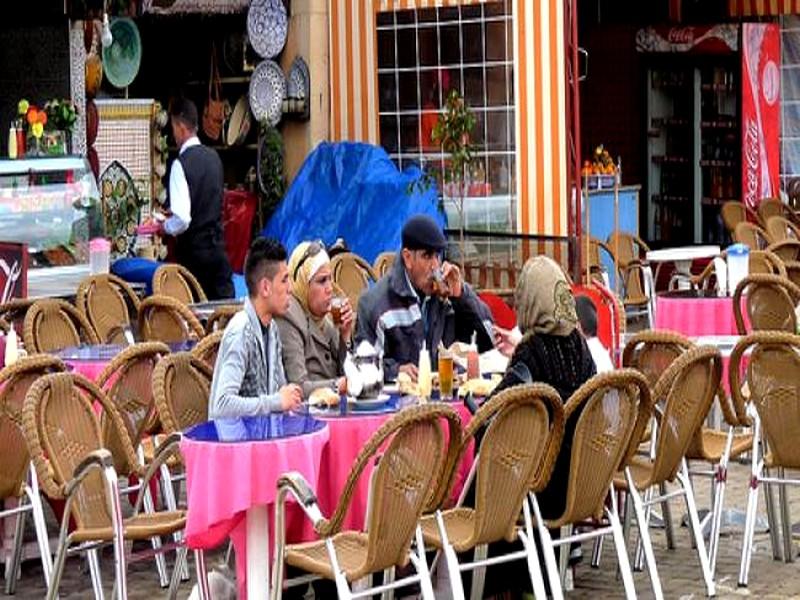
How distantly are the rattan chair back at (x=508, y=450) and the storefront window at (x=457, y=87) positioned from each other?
26.0 feet

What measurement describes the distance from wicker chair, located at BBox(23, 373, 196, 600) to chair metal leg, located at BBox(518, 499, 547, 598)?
127 centimetres

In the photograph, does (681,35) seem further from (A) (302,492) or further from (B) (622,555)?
(A) (302,492)

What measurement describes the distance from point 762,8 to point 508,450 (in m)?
13.1

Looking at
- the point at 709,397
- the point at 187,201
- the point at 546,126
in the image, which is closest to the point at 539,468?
the point at 709,397

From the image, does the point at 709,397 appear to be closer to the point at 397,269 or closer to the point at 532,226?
the point at 397,269

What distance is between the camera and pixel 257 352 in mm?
7828

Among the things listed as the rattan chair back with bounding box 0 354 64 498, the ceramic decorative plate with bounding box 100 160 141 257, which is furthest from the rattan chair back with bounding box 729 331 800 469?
the ceramic decorative plate with bounding box 100 160 141 257

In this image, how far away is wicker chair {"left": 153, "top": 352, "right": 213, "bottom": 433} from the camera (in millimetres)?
8133

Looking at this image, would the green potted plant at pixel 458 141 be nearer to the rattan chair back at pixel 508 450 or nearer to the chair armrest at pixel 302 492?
the rattan chair back at pixel 508 450

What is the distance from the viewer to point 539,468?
24.3 feet

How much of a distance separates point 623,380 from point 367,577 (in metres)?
1.19

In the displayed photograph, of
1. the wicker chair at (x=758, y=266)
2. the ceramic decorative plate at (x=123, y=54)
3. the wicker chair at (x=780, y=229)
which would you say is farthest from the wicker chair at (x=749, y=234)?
the ceramic decorative plate at (x=123, y=54)

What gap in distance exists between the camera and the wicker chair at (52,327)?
10164 mm

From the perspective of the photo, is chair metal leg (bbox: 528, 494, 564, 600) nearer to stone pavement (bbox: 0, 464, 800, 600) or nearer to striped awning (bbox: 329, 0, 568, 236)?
stone pavement (bbox: 0, 464, 800, 600)
